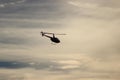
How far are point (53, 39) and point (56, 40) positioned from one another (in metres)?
2.91

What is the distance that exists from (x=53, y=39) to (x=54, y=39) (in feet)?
3.13

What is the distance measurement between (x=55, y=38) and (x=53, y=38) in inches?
82.4

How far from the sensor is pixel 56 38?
89.3m

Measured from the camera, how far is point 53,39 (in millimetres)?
90938

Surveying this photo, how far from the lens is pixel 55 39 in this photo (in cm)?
8994

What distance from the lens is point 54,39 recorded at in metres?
90.4

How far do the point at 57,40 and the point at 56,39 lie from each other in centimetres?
127

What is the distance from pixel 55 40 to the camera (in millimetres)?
89688

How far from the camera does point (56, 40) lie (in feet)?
294

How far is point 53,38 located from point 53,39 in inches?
32.0

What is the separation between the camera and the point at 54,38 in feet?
297

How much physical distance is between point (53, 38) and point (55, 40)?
8.81 feet

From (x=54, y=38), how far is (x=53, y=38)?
3.52 ft

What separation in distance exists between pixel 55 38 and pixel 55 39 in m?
0.79
